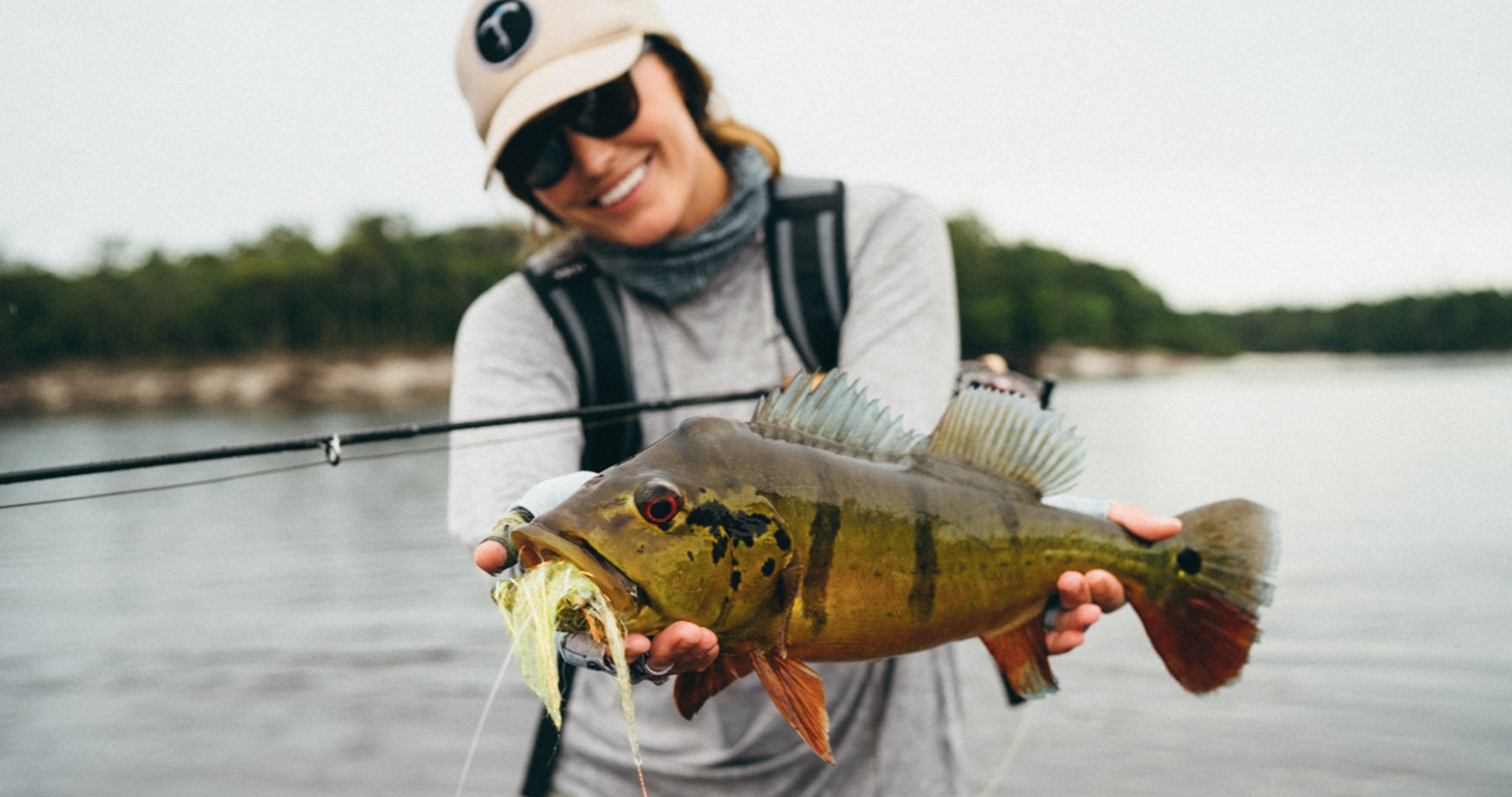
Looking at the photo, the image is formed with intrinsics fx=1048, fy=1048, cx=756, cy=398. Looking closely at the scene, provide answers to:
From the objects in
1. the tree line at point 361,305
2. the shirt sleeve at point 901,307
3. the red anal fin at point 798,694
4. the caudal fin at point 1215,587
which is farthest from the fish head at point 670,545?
the tree line at point 361,305

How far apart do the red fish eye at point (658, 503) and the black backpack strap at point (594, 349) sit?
127 cm

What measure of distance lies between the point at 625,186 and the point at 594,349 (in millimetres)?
466

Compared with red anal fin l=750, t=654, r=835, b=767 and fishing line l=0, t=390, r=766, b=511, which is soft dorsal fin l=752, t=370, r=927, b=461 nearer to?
red anal fin l=750, t=654, r=835, b=767

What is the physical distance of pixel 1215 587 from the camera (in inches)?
89.0

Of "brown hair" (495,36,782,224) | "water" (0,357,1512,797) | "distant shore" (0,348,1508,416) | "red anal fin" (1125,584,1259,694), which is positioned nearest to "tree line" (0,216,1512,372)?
"distant shore" (0,348,1508,416)

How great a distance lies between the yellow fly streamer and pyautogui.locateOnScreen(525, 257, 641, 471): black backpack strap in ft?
4.23

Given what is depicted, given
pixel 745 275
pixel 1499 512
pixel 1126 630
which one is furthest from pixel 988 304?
pixel 745 275

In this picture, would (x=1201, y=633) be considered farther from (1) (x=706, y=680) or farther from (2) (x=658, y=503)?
(2) (x=658, y=503)

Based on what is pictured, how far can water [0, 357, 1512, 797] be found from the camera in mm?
7047

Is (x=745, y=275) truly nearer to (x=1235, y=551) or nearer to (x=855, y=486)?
(x=855, y=486)

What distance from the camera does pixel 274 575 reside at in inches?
526

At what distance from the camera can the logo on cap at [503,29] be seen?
270cm

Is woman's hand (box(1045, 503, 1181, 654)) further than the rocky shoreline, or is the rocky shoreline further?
the rocky shoreline

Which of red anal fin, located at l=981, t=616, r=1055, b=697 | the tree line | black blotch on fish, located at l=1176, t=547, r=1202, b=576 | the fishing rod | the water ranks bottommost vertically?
the tree line
